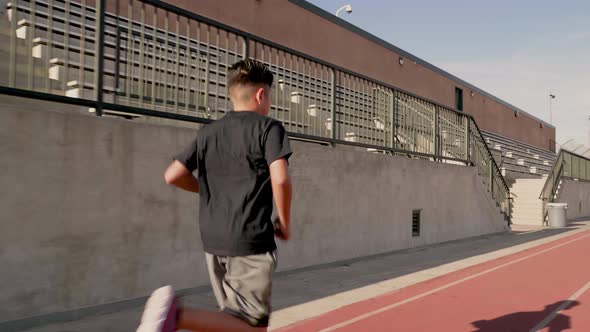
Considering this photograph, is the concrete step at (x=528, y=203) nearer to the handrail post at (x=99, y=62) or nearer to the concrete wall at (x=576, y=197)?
the concrete wall at (x=576, y=197)

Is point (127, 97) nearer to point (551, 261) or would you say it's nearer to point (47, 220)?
point (47, 220)

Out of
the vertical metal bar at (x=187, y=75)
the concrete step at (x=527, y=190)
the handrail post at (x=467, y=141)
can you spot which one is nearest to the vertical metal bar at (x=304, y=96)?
the vertical metal bar at (x=187, y=75)

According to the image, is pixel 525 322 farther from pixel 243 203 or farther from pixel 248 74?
Answer: pixel 248 74

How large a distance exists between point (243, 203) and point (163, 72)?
3718mm

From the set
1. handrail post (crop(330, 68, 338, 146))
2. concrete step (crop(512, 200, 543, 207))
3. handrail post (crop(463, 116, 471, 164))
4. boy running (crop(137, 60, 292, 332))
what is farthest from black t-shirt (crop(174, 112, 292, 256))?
concrete step (crop(512, 200, 543, 207))

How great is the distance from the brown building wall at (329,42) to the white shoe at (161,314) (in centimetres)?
1102

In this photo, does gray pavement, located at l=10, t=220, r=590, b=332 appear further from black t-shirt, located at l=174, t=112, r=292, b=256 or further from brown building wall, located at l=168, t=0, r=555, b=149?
brown building wall, located at l=168, t=0, r=555, b=149

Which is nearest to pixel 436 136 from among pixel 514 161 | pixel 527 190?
pixel 527 190

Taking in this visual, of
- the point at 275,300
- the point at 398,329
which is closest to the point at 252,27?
the point at 275,300

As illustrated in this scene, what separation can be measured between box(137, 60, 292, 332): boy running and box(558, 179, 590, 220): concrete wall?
2333cm

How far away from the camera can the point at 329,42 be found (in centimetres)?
1838

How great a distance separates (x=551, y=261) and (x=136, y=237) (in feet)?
26.6

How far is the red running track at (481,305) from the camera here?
462 centimetres

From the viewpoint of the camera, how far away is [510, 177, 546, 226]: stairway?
19312mm
